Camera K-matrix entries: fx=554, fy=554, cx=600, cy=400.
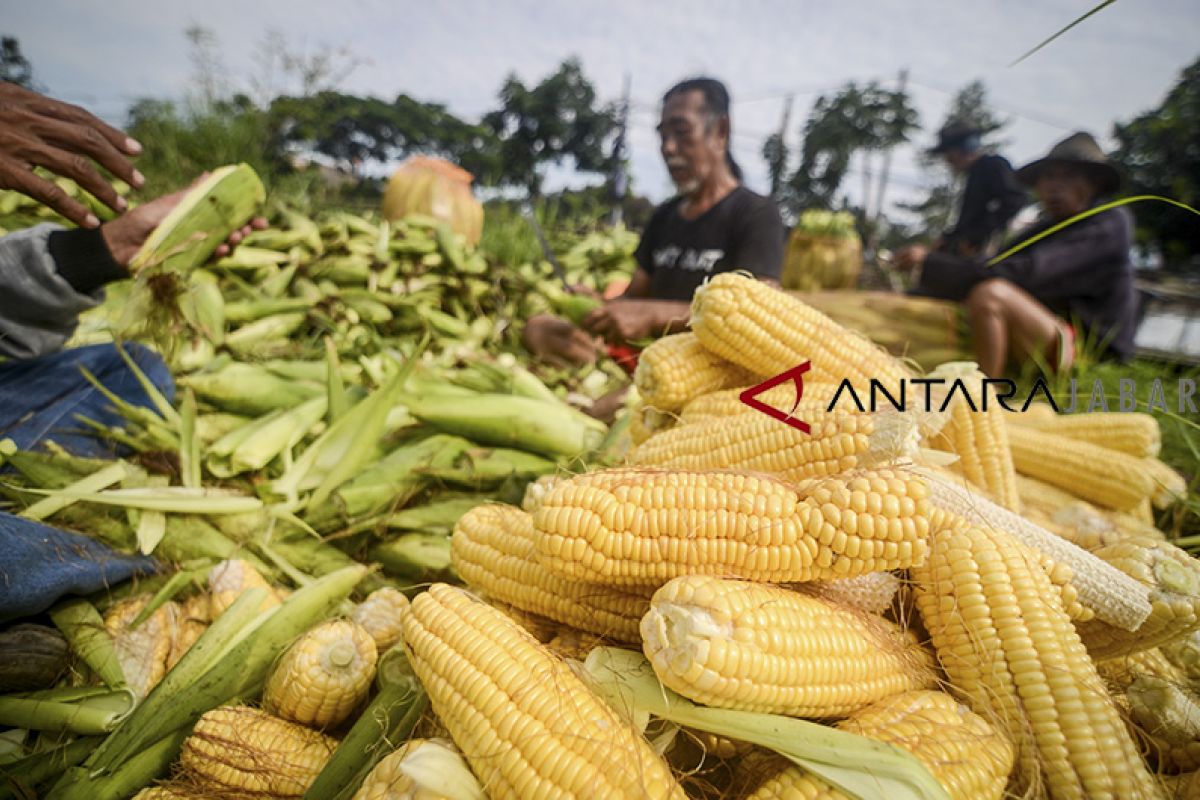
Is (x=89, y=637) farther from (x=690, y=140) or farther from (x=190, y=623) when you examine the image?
(x=690, y=140)

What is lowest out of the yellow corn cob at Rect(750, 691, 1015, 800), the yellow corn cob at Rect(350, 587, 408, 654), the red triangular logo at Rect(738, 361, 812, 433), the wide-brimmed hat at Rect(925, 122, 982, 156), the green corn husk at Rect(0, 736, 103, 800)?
the green corn husk at Rect(0, 736, 103, 800)

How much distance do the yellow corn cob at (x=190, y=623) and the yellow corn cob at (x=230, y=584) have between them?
1.3 inches

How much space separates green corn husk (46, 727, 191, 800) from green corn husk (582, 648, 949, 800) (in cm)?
101

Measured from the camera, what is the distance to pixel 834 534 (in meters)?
0.91

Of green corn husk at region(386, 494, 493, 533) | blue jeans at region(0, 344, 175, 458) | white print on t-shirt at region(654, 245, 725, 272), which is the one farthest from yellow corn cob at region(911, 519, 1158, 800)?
white print on t-shirt at region(654, 245, 725, 272)

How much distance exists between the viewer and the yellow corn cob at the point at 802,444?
1.12 meters

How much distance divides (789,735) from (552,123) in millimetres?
20672

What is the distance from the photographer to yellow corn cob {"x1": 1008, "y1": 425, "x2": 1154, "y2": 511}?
74.0 inches

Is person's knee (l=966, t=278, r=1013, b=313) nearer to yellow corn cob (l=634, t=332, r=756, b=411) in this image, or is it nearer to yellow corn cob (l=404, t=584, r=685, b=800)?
yellow corn cob (l=634, t=332, r=756, b=411)

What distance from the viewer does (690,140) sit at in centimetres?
393

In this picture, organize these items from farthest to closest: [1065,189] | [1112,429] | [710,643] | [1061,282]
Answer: [1065,189], [1061,282], [1112,429], [710,643]

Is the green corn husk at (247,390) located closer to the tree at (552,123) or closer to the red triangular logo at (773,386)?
the red triangular logo at (773,386)

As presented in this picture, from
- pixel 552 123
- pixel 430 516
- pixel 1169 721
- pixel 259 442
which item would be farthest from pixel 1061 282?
pixel 552 123

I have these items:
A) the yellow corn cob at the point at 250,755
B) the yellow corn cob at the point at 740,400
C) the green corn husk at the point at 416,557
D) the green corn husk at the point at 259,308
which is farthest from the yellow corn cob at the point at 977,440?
the green corn husk at the point at 259,308
